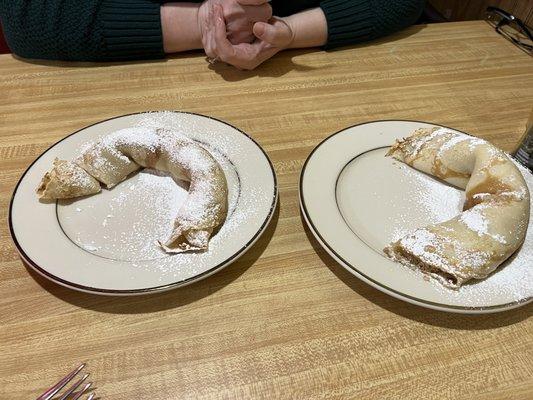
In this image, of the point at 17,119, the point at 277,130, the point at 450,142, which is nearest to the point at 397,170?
the point at 450,142

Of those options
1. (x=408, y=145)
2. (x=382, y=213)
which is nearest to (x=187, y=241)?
(x=382, y=213)

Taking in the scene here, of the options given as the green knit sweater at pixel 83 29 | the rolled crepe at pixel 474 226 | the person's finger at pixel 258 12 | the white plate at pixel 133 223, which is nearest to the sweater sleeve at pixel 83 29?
the green knit sweater at pixel 83 29

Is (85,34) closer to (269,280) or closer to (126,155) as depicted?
(126,155)

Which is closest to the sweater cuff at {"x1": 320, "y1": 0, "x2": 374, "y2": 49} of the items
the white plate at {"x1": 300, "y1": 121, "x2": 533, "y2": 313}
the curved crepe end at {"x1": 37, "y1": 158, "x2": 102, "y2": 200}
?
the white plate at {"x1": 300, "y1": 121, "x2": 533, "y2": 313}

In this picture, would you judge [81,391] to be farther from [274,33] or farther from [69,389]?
[274,33]

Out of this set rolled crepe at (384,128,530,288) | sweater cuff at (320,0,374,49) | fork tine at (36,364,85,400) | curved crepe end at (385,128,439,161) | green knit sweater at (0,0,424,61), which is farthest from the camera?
sweater cuff at (320,0,374,49)

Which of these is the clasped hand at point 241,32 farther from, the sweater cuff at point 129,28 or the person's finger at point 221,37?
the sweater cuff at point 129,28

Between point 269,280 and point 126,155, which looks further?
point 126,155

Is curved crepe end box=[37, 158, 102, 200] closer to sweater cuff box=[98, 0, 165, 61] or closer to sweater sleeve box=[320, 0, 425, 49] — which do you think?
sweater cuff box=[98, 0, 165, 61]
